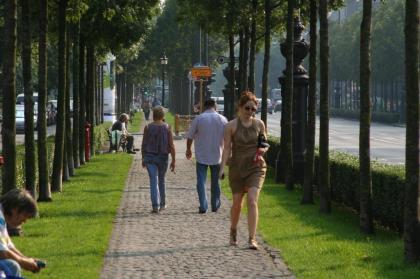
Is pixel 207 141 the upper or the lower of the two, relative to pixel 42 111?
lower

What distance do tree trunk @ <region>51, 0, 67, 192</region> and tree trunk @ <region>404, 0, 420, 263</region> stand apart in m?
10.2

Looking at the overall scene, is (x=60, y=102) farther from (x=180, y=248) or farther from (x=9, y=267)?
(x=9, y=267)

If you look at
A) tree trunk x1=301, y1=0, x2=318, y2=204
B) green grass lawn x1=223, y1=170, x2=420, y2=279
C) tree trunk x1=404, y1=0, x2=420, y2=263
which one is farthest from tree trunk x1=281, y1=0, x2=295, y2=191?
tree trunk x1=404, y1=0, x2=420, y2=263

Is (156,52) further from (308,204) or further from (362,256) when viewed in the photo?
(362,256)

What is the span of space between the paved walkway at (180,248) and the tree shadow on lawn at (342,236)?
0.64 m

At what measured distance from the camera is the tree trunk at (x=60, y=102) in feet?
72.1

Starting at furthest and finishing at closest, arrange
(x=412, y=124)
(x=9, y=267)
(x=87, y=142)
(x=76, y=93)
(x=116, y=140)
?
(x=116, y=140)
(x=87, y=142)
(x=76, y=93)
(x=412, y=124)
(x=9, y=267)

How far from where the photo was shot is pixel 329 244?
1386cm

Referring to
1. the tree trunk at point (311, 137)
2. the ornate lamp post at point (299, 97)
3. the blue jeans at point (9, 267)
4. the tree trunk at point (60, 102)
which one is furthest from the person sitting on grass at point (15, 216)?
the ornate lamp post at point (299, 97)

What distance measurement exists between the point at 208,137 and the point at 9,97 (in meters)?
3.26

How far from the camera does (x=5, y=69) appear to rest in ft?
50.7

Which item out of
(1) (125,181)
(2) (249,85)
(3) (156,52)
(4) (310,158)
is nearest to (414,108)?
(4) (310,158)

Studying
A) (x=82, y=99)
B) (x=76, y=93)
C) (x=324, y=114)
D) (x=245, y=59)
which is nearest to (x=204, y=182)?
(x=324, y=114)

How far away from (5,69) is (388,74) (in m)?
76.3
